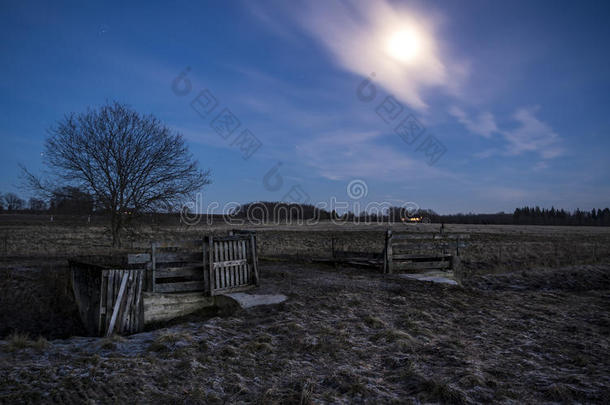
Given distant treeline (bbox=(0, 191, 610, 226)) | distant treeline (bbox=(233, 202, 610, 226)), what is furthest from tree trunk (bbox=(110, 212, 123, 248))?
distant treeline (bbox=(233, 202, 610, 226))

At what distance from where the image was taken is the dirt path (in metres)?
4.29

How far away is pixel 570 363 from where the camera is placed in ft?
17.7

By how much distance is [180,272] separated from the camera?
9141 mm

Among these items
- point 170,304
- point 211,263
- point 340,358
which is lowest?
point 340,358

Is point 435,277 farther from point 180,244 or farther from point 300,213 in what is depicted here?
point 300,213

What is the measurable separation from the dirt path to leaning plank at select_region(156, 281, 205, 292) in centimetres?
187

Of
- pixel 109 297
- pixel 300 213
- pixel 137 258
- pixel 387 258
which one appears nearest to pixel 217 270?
pixel 137 258

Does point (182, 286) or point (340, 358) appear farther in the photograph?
point (182, 286)

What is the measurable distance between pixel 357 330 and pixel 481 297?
5.43m

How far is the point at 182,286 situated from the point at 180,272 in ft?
1.20

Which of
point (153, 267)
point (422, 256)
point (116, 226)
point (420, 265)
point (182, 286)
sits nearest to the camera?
point (153, 267)

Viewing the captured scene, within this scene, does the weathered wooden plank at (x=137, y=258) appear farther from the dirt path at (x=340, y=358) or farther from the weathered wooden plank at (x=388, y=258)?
the weathered wooden plank at (x=388, y=258)

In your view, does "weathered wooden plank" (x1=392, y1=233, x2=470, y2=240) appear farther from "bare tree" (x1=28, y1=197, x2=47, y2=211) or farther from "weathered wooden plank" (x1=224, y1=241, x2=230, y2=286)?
"bare tree" (x1=28, y1=197, x2=47, y2=211)

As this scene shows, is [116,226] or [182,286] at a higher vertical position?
[116,226]
